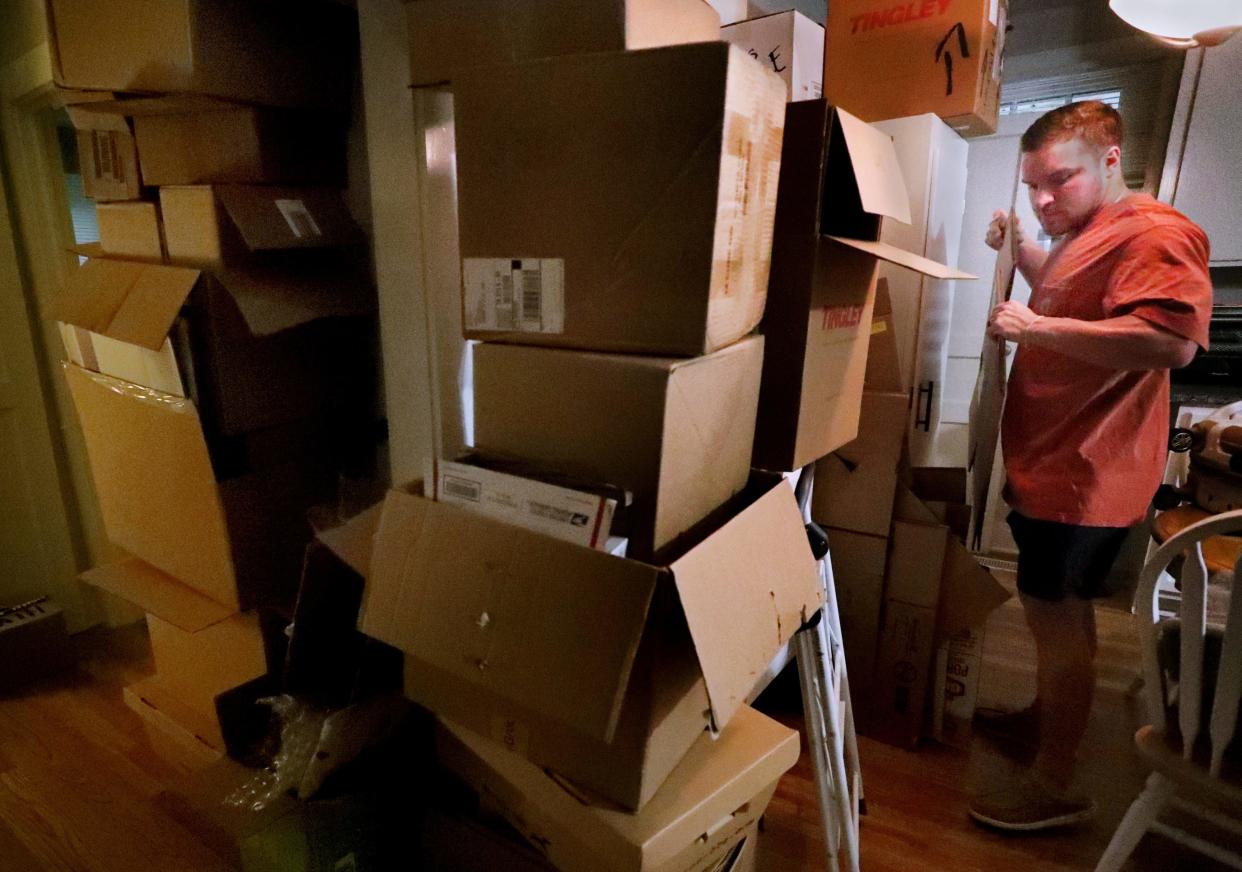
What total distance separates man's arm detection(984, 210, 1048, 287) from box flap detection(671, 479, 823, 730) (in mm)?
1294

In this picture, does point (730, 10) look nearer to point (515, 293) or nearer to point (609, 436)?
point (515, 293)

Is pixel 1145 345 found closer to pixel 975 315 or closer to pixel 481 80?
pixel 481 80

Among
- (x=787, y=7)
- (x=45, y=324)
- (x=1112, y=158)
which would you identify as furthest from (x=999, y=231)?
(x=45, y=324)

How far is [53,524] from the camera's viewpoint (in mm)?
2324

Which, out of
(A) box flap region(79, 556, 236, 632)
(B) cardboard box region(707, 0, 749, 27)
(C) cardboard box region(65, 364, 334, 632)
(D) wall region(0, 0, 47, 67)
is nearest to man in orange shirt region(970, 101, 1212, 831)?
(B) cardboard box region(707, 0, 749, 27)

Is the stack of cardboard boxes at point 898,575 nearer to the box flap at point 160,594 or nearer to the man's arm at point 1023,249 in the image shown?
the man's arm at point 1023,249

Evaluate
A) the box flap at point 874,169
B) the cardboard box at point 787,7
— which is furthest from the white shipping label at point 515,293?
the cardboard box at point 787,7

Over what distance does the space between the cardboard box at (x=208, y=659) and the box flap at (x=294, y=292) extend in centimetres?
68

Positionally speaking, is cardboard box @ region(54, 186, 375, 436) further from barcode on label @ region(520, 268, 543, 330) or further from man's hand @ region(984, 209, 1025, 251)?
man's hand @ region(984, 209, 1025, 251)

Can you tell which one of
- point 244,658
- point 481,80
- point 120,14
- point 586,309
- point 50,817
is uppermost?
point 120,14

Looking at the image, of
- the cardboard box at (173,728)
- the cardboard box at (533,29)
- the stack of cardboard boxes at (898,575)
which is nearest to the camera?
the cardboard box at (533,29)

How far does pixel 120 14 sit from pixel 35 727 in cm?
188

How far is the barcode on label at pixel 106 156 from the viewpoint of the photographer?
1646mm

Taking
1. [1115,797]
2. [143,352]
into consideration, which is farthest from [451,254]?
[1115,797]
